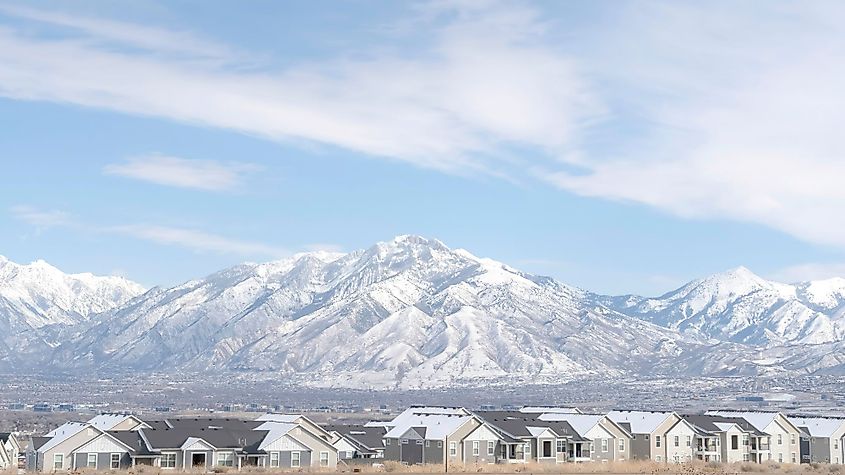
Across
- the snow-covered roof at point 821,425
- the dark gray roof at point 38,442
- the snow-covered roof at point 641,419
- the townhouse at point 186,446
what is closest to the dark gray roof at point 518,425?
the snow-covered roof at point 641,419

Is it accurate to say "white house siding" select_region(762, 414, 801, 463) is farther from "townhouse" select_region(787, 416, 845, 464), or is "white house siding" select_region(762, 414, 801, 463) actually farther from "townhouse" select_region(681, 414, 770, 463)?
"townhouse" select_region(787, 416, 845, 464)

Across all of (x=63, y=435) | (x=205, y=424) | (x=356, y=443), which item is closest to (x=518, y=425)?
(x=356, y=443)

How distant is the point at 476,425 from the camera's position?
336ft

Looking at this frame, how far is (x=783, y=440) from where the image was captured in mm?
116625

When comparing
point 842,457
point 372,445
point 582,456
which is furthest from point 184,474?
point 842,457

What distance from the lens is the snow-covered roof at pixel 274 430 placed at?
96.4m

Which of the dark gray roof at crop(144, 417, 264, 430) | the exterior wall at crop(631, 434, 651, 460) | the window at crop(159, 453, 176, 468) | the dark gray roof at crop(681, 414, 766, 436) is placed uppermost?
the dark gray roof at crop(681, 414, 766, 436)

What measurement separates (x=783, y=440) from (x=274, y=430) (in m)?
51.3

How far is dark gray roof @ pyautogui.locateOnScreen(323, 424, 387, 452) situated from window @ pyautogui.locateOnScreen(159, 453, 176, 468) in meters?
16.4

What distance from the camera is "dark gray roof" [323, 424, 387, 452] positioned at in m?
104

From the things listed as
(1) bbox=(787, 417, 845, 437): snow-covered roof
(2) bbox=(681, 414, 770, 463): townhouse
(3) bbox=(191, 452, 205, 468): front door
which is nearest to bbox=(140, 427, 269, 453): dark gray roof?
(3) bbox=(191, 452, 205, 468): front door

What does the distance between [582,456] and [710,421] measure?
1666 centimetres

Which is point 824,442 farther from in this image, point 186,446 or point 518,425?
point 186,446

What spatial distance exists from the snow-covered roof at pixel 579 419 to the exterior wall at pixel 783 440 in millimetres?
18376
